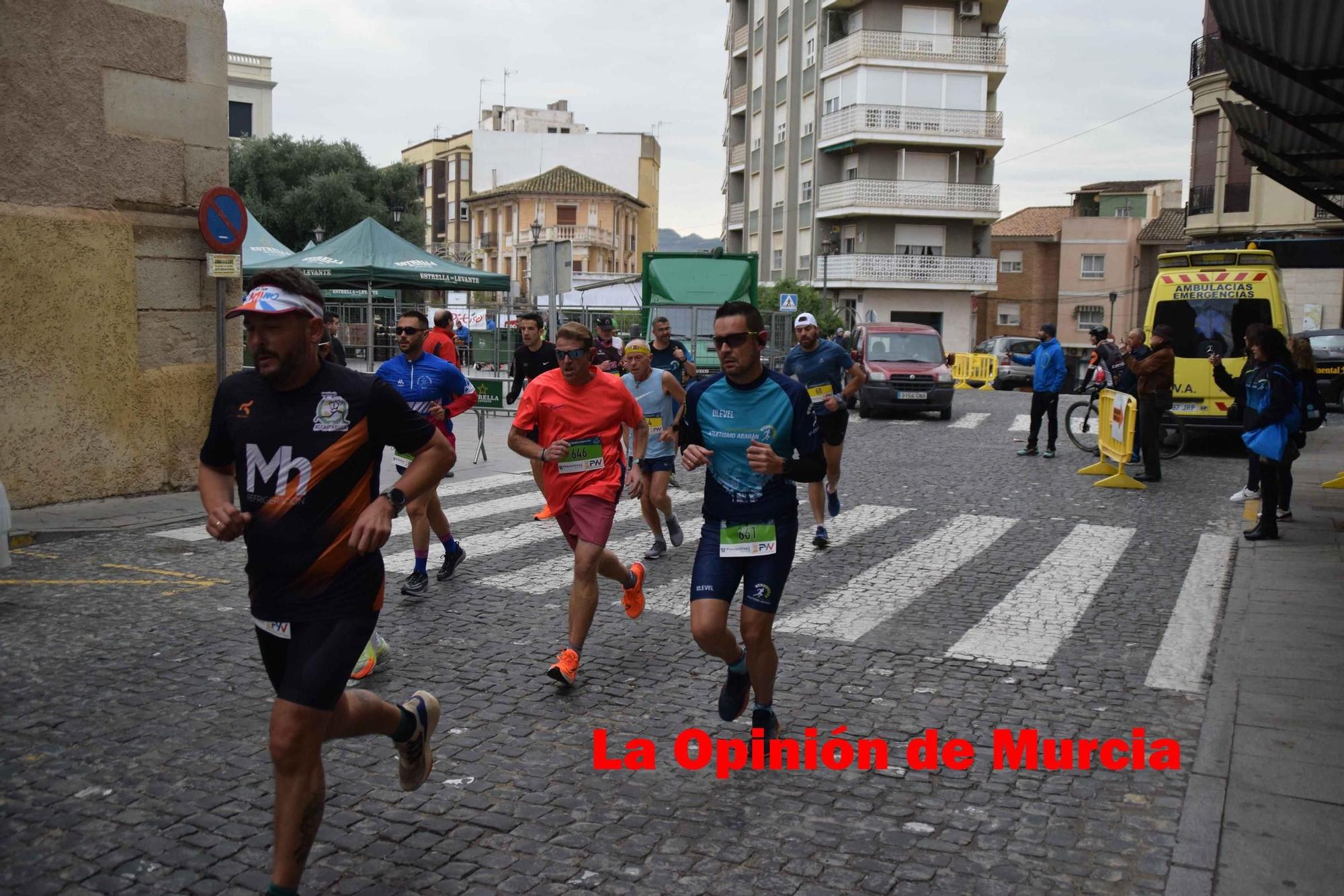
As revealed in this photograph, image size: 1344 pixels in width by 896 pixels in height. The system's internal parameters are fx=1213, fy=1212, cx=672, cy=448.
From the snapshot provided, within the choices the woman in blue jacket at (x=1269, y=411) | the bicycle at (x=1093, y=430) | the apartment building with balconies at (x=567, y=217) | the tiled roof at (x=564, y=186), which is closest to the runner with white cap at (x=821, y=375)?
the woman in blue jacket at (x=1269, y=411)

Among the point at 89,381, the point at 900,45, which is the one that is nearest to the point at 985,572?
the point at 89,381

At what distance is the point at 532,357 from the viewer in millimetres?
13023

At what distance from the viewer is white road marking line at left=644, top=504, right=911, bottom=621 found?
7836 millimetres

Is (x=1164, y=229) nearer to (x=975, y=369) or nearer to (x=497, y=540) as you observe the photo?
(x=975, y=369)

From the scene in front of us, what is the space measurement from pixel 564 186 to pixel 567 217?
2.24 meters

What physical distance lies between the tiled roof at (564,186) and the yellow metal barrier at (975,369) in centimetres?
5207

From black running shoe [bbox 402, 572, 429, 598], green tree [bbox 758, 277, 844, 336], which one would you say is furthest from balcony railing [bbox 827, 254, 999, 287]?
black running shoe [bbox 402, 572, 429, 598]

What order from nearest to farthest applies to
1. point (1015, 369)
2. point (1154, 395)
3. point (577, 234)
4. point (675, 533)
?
1. point (675, 533)
2. point (1154, 395)
3. point (1015, 369)
4. point (577, 234)

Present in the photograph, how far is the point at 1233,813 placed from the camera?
4348 millimetres

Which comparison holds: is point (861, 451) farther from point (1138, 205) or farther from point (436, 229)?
point (436, 229)

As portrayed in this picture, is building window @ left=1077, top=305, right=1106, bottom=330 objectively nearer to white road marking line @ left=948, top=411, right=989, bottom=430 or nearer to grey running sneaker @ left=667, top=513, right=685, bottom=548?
white road marking line @ left=948, top=411, right=989, bottom=430

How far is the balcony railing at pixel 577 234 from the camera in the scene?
84500 millimetres

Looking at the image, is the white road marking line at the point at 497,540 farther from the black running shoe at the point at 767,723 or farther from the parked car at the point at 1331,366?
the parked car at the point at 1331,366

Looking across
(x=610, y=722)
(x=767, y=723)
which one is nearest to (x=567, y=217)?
(x=610, y=722)
